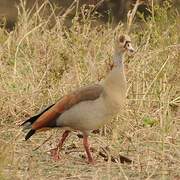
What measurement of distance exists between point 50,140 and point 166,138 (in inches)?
30.6

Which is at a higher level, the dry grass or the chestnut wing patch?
the chestnut wing patch

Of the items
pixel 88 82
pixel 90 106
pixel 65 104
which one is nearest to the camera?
pixel 90 106

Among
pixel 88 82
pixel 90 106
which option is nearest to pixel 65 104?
pixel 90 106

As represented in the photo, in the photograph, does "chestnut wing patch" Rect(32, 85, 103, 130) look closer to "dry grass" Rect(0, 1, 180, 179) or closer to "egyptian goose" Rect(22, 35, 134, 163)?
"egyptian goose" Rect(22, 35, 134, 163)

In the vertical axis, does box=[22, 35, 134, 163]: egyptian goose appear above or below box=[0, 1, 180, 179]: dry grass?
above

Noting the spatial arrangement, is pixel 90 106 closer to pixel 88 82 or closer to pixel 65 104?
pixel 65 104

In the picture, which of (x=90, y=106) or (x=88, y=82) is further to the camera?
(x=88, y=82)

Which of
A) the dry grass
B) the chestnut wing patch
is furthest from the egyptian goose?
the dry grass

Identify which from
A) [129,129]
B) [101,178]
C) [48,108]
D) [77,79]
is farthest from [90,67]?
[101,178]

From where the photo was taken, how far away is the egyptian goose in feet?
15.0

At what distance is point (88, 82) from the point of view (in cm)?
598

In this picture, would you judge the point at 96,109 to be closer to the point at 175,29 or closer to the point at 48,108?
the point at 48,108

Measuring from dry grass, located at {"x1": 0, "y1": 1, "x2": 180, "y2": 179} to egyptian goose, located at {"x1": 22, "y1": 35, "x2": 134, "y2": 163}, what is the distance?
0.25 m

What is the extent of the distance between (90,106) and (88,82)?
140 cm
